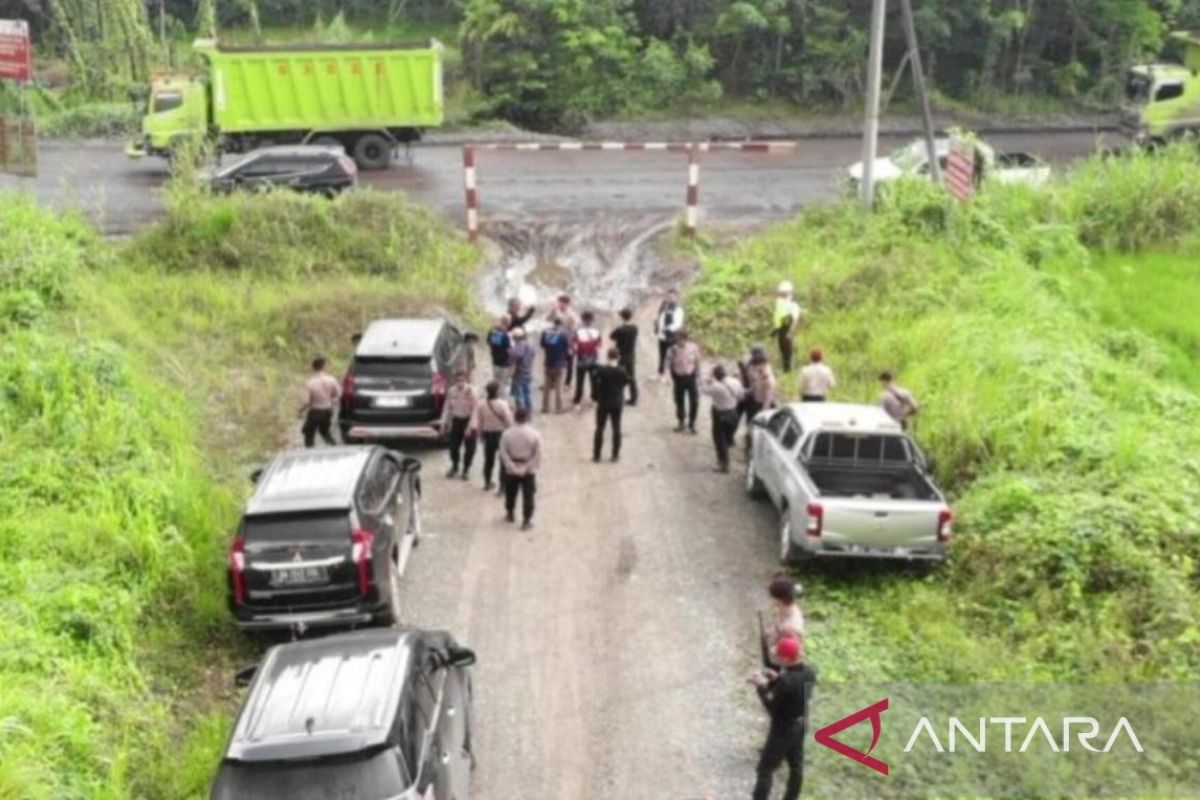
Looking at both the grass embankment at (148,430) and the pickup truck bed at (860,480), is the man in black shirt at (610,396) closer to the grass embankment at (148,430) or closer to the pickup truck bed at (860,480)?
the pickup truck bed at (860,480)

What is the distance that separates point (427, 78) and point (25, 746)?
954 inches

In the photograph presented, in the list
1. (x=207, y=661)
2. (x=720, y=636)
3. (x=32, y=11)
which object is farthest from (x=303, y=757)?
(x=32, y=11)

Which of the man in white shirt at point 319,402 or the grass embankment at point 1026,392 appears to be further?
the man in white shirt at point 319,402

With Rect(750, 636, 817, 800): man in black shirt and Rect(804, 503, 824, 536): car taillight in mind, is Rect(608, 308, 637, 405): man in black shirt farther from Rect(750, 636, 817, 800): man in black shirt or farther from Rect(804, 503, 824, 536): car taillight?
Rect(750, 636, 817, 800): man in black shirt

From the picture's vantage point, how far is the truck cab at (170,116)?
31.2 metres

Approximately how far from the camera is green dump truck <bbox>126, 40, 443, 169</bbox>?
31172mm

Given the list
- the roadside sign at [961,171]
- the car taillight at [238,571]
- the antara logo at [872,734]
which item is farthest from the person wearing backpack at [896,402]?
the car taillight at [238,571]

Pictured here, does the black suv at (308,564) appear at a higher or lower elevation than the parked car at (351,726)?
lower

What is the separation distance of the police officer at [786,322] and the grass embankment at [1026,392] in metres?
0.66

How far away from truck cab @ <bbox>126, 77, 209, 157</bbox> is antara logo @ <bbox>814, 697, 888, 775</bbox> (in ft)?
77.5

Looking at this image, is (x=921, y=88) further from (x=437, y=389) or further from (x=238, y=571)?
(x=238, y=571)

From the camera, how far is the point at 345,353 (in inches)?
843

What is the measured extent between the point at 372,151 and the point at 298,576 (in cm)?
2116

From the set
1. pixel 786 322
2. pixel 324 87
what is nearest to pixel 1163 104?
pixel 786 322
